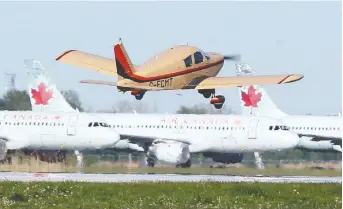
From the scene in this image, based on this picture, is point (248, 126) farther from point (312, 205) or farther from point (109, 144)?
point (312, 205)

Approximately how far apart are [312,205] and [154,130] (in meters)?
41.1

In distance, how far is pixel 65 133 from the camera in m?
76.4

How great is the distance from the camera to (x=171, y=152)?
7688cm

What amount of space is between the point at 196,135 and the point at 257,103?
32.0ft

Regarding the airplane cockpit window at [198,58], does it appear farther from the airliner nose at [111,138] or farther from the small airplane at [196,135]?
the small airplane at [196,135]

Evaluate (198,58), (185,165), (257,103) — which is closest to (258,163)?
(185,165)

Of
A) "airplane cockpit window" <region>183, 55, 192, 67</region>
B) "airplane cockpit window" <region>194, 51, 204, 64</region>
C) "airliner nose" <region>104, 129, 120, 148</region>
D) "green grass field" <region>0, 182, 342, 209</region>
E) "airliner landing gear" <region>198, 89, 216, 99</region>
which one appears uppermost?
"airplane cockpit window" <region>194, 51, 204, 64</region>

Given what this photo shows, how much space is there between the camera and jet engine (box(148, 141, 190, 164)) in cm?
7650

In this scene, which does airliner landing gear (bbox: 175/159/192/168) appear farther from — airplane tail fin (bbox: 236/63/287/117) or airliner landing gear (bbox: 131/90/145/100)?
airliner landing gear (bbox: 131/90/145/100)

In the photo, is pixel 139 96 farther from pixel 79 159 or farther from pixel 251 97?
pixel 251 97

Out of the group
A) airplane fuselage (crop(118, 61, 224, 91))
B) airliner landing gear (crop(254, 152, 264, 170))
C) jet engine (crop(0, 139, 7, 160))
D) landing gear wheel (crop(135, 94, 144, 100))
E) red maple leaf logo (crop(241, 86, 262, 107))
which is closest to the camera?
landing gear wheel (crop(135, 94, 144, 100))

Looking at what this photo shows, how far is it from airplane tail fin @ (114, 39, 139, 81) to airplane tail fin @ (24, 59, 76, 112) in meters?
53.2

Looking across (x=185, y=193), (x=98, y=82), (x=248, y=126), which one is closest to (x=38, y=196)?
(x=185, y=193)

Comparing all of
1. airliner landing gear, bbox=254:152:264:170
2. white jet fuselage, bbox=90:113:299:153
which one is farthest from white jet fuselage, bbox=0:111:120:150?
airliner landing gear, bbox=254:152:264:170
